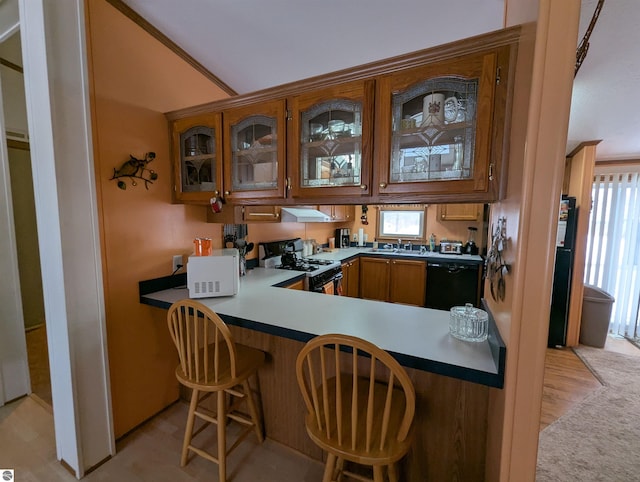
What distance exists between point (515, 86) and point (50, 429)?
3.26 metres

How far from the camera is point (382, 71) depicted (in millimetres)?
1310

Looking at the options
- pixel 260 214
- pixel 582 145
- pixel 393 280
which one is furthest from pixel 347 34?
pixel 393 280

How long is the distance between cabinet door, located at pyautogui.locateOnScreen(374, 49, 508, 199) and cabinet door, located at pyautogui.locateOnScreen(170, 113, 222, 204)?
1085mm

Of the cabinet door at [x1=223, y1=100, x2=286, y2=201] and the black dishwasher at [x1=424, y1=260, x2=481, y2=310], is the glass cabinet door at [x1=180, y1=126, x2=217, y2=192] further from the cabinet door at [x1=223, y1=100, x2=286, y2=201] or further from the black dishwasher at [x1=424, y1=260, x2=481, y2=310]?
the black dishwasher at [x1=424, y1=260, x2=481, y2=310]

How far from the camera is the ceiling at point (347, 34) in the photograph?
145 cm

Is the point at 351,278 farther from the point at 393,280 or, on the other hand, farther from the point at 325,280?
the point at 325,280

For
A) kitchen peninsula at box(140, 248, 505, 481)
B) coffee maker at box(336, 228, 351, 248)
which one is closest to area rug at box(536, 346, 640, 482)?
kitchen peninsula at box(140, 248, 505, 481)

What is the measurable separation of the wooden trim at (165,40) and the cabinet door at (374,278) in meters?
3.01

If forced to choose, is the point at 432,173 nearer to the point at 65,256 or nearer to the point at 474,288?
the point at 65,256

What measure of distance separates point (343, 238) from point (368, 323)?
362 cm

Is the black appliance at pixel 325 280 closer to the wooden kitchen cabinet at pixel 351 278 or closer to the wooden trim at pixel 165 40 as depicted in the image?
the wooden kitchen cabinet at pixel 351 278

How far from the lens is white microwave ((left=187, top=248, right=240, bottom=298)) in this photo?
172cm

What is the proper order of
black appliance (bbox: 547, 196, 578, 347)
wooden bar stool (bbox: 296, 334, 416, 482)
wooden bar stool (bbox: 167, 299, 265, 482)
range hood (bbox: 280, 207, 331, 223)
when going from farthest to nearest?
1. black appliance (bbox: 547, 196, 578, 347)
2. range hood (bbox: 280, 207, 331, 223)
3. wooden bar stool (bbox: 167, 299, 265, 482)
4. wooden bar stool (bbox: 296, 334, 416, 482)

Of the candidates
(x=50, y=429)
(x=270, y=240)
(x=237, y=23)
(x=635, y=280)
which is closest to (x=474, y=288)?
(x=635, y=280)
